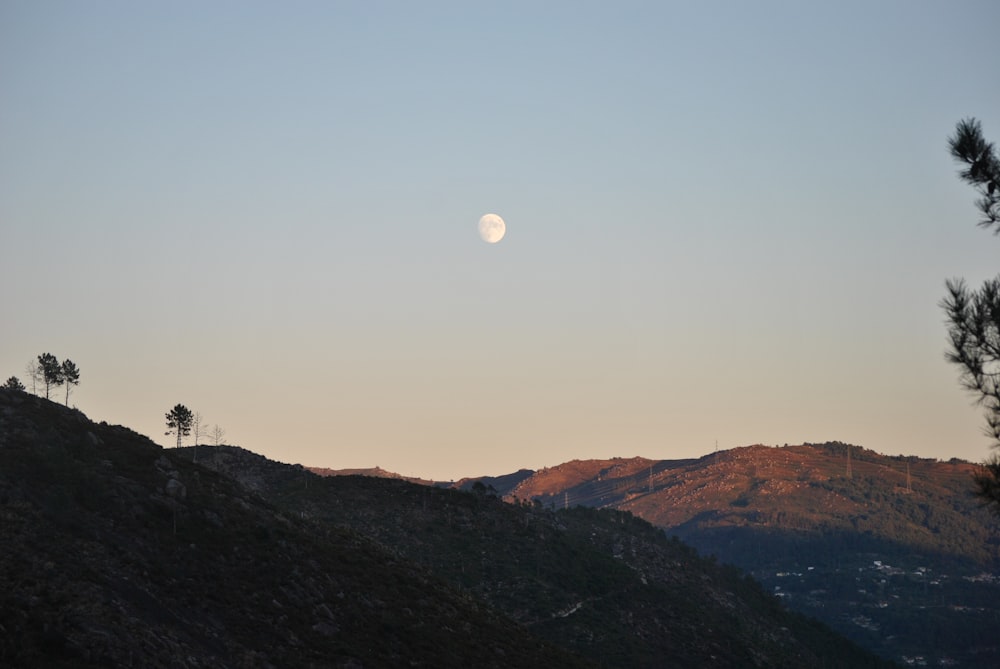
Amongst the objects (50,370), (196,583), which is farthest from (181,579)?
(50,370)

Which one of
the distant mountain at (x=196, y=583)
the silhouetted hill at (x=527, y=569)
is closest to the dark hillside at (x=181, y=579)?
the distant mountain at (x=196, y=583)

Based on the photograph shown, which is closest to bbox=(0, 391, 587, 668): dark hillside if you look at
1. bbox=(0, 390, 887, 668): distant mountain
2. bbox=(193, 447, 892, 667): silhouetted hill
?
bbox=(0, 390, 887, 668): distant mountain

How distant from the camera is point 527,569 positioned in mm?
158000

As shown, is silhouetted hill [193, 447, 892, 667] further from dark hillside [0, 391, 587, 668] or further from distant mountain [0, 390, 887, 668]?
dark hillside [0, 391, 587, 668]

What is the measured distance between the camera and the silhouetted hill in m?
141

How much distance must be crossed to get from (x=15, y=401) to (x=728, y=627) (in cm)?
13334

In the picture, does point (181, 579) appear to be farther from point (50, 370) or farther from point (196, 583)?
point (50, 370)

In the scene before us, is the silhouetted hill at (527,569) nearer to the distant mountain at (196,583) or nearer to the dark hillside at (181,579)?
the distant mountain at (196,583)

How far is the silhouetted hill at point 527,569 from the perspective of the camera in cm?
14100

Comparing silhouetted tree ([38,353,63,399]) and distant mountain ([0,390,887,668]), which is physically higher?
silhouetted tree ([38,353,63,399])

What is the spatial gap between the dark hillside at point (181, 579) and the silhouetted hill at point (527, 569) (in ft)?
117

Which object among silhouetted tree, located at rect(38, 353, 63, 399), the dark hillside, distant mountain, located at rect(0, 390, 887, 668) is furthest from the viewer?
silhouetted tree, located at rect(38, 353, 63, 399)

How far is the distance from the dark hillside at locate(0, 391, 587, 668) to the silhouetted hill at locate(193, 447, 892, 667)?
117ft

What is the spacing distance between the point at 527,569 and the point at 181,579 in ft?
300
